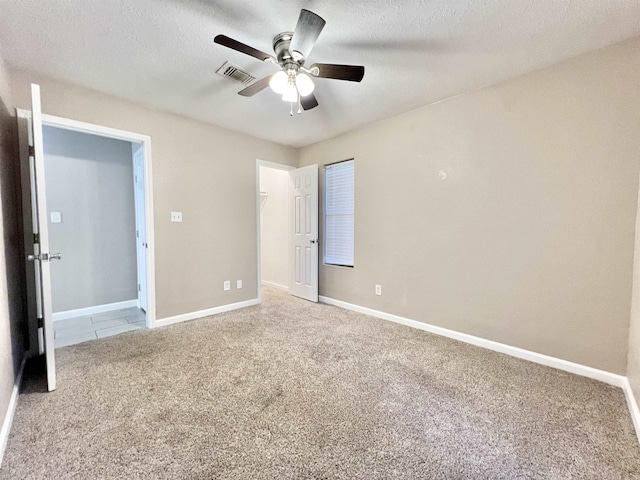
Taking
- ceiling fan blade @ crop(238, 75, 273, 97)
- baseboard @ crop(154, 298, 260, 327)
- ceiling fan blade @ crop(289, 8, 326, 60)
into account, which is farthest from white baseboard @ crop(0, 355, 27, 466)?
ceiling fan blade @ crop(289, 8, 326, 60)

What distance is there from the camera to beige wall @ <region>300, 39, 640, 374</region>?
6.25 ft

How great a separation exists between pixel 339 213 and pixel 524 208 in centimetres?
213

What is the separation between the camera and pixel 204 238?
11.1 ft

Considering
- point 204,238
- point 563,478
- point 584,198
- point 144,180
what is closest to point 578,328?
point 584,198

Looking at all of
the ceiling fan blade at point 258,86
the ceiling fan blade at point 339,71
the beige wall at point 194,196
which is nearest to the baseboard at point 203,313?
the beige wall at point 194,196

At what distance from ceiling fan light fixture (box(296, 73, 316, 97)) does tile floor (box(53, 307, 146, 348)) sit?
2911mm

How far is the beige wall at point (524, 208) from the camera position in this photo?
6.25ft

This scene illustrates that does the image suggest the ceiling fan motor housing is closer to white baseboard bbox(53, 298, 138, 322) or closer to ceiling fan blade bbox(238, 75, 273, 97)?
ceiling fan blade bbox(238, 75, 273, 97)

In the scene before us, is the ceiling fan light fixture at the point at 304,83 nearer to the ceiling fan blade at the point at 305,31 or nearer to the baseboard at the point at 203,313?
the ceiling fan blade at the point at 305,31

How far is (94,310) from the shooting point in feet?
11.6

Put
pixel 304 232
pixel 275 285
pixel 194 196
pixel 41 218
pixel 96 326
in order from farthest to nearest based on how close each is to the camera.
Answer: pixel 275 285 < pixel 304 232 < pixel 194 196 < pixel 96 326 < pixel 41 218

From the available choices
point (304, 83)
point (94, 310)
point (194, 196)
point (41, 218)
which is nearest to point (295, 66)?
point (304, 83)

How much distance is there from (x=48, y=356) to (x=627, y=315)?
153 inches

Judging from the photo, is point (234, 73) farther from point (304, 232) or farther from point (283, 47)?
point (304, 232)
